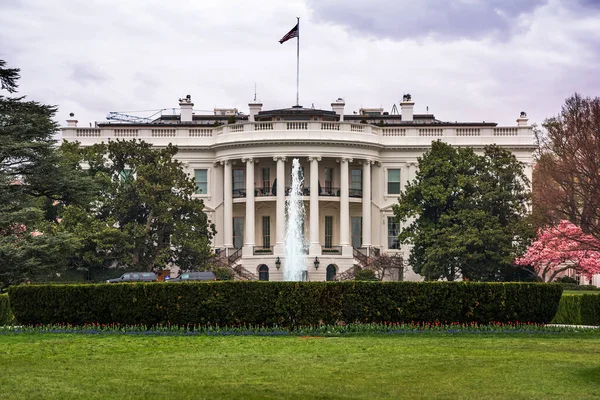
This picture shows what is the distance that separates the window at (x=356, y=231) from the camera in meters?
69.9

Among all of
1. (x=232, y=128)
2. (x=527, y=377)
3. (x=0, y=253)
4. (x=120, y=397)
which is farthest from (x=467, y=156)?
(x=120, y=397)

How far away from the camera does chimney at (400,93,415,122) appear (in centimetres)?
7462

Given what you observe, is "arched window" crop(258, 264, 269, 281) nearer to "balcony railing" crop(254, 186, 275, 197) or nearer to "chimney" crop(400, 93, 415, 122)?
→ "balcony railing" crop(254, 186, 275, 197)

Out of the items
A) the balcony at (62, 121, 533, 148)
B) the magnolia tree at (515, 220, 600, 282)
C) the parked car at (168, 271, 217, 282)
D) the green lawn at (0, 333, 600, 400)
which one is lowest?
the green lawn at (0, 333, 600, 400)

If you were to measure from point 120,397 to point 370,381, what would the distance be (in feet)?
13.3

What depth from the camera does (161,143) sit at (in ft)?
231

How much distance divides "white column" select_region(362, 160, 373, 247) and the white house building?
0.06 meters

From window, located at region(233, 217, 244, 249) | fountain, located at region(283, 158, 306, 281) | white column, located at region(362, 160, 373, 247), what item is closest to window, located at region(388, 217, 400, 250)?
white column, located at region(362, 160, 373, 247)

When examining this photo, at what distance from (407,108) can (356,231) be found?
10296mm

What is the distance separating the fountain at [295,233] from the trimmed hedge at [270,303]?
34429 mm

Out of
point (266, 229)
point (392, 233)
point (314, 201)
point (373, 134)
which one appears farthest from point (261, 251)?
point (373, 134)

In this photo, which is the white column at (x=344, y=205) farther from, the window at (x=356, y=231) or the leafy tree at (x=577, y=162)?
the leafy tree at (x=577, y=162)

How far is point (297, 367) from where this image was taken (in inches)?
736

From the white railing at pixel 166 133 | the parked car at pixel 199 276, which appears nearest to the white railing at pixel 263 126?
the white railing at pixel 166 133
